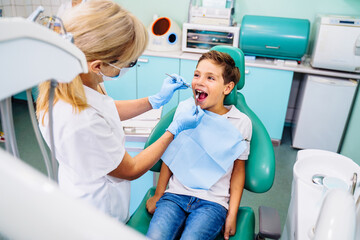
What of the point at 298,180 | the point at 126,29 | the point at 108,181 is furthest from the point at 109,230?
the point at 298,180

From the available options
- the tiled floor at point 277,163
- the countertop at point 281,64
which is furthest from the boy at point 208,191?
the countertop at point 281,64

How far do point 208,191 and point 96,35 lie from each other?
3.01 feet

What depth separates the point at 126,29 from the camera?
1.04m

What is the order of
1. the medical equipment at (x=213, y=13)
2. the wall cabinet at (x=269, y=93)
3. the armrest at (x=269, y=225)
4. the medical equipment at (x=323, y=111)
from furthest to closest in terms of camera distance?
the medical equipment at (x=213, y=13), the wall cabinet at (x=269, y=93), the medical equipment at (x=323, y=111), the armrest at (x=269, y=225)

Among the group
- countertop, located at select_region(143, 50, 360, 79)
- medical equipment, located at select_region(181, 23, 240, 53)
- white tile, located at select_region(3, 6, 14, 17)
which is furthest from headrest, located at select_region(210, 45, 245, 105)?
white tile, located at select_region(3, 6, 14, 17)

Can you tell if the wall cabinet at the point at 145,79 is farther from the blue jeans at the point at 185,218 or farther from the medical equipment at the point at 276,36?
the blue jeans at the point at 185,218

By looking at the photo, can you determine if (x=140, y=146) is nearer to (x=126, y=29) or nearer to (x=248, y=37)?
(x=126, y=29)

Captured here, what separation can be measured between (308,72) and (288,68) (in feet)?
0.64

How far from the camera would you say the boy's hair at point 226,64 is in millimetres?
1575

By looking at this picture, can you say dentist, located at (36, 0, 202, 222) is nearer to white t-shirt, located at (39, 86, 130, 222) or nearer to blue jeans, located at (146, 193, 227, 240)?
white t-shirt, located at (39, 86, 130, 222)

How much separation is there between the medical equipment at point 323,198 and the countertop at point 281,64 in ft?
5.39

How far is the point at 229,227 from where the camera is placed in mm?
1389

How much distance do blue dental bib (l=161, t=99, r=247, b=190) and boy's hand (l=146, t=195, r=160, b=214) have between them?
0.16 metres

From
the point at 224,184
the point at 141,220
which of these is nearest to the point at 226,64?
the point at 224,184
